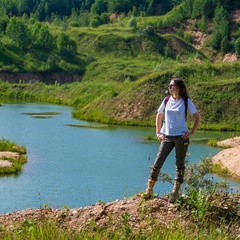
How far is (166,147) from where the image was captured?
43.1 feet

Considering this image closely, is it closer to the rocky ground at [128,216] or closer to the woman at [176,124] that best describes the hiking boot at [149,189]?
the woman at [176,124]

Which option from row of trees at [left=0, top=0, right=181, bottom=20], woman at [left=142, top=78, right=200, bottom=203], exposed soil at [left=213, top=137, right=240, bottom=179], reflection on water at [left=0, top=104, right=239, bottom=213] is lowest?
reflection on water at [left=0, top=104, right=239, bottom=213]

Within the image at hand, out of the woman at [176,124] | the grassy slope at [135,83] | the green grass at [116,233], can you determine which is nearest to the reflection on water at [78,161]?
the woman at [176,124]

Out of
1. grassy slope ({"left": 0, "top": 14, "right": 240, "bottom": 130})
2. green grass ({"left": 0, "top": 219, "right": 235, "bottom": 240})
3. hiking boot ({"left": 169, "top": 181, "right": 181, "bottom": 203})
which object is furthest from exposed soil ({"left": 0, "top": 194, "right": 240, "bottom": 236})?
grassy slope ({"left": 0, "top": 14, "right": 240, "bottom": 130})

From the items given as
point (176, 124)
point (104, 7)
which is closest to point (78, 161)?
point (176, 124)

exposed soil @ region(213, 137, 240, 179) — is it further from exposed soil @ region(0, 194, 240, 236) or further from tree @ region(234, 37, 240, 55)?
tree @ region(234, 37, 240, 55)

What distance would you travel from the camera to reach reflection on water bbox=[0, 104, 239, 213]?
24.0 m

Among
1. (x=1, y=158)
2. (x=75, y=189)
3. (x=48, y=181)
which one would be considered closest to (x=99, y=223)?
(x=75, y=189)

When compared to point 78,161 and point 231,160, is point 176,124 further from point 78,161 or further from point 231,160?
point 78,161

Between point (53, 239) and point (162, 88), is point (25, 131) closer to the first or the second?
point (162, 88)

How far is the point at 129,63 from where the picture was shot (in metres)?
122

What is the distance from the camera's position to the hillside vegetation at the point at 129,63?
60.4 m

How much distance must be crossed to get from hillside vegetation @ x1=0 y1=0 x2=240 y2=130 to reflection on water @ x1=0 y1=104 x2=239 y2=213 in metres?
5.83

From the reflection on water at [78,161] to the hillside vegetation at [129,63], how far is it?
5.83 meters
